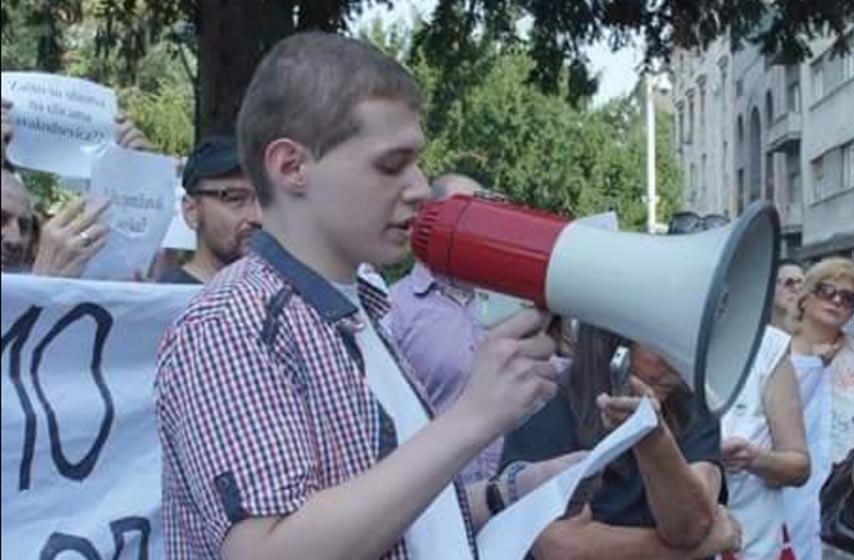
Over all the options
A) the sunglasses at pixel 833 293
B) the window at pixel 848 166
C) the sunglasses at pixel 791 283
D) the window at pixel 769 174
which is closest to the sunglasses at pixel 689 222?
the sunglasses at pixel 833 293

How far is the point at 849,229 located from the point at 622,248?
33.1 meters

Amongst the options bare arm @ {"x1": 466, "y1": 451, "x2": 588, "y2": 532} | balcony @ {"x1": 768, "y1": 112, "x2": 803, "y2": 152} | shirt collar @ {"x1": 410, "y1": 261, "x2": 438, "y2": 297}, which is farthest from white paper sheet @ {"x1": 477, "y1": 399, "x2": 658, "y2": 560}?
balcony @ {"x1": 768, "y1": 112, "x2": 803, "y2": 152}

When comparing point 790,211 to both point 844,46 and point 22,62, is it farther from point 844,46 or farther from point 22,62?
point 844,46

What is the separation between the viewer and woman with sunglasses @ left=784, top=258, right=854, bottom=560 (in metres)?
5.88

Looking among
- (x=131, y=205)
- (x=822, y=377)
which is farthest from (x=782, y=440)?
(x=131, y=205)

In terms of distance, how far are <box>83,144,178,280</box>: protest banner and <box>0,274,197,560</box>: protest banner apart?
0.55 metres

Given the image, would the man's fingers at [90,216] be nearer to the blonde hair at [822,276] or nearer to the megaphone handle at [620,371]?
the megaphone handle at [620,371]

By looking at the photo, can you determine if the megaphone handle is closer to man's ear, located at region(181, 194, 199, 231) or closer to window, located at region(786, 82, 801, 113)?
man's ear, located at region(181, 194, 199, 231)

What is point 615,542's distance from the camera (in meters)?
3.18

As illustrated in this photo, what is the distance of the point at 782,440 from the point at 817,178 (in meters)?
35.2

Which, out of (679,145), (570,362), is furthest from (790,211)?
(570,362)

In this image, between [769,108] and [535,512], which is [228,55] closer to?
[535,512]

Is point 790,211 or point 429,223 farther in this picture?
point 790,211

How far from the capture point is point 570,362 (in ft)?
10.3
